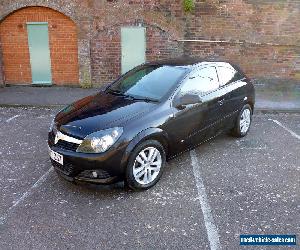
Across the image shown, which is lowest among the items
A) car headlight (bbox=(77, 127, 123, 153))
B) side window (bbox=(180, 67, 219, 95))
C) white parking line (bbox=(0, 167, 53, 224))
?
white parking line (bbox=(0, 167, 53, 224))

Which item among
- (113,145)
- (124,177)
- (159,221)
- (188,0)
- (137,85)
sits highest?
(188,0)

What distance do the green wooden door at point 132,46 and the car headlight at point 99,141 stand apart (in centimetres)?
648

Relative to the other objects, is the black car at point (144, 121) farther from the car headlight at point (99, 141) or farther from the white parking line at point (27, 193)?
the white parking line at point (27, 193)

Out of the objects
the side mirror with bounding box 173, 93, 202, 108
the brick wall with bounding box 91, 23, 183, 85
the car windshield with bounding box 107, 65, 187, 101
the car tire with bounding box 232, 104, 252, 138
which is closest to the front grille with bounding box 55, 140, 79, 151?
the car windshield with bounding box 107, 65, 187, 101

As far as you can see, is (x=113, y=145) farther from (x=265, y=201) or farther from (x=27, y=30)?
(x=27, y=30)

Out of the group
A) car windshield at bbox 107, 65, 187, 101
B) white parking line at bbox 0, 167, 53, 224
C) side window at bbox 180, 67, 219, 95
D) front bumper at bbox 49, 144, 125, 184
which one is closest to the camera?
white parking line at bbox 0, 167, 53, 224

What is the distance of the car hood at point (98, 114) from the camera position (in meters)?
4.31

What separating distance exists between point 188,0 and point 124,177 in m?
7.05

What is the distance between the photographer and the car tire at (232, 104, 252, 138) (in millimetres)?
6324

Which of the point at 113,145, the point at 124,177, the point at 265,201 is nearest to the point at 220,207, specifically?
the point at 265,201

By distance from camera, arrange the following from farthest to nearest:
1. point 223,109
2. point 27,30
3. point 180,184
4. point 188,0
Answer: point 27,30 < point 188,0 < point 223,109 < point 180,184

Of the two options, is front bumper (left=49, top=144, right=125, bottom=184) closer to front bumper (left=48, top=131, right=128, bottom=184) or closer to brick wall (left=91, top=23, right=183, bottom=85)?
front bumper (left=48, top=131, right=128, bottom=184)

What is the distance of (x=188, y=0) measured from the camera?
9.64 m

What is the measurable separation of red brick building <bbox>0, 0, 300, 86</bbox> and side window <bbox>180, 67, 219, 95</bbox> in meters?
4.75
